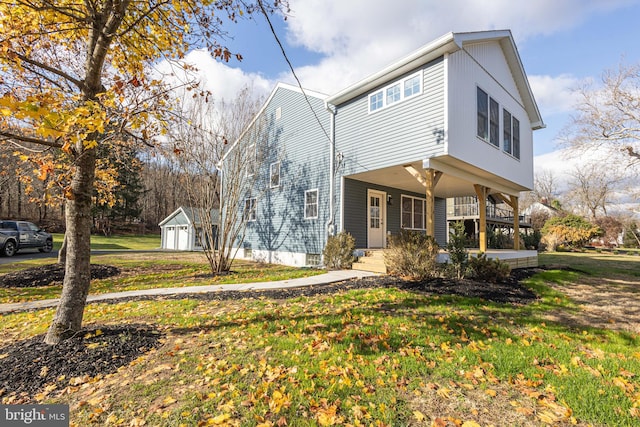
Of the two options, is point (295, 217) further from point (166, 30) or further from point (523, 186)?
point (523, 186)

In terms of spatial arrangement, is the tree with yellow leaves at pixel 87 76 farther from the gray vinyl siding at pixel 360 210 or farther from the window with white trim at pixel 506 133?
the window with white trim at pixel 506 133

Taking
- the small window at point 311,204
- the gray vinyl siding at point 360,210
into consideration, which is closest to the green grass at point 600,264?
the gray vinyl siding at point 360,210

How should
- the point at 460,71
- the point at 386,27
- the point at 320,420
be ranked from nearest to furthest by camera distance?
1. the point at 320,420
2. the point at 386,27
3. the point at 460,71

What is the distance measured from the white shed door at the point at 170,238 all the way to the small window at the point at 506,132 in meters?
23.8

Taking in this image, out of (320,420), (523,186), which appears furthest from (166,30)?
(523,186)

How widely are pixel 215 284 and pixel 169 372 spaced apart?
4.75m

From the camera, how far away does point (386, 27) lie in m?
6.07

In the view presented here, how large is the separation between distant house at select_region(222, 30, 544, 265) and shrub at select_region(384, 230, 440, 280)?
60 cm

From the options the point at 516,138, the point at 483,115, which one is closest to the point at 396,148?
the point at 483,115

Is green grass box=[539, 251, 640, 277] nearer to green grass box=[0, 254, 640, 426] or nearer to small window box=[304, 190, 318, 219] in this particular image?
green grass box=[0, 254, 640, 426]

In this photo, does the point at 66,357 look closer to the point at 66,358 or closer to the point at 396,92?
the point at 66,358

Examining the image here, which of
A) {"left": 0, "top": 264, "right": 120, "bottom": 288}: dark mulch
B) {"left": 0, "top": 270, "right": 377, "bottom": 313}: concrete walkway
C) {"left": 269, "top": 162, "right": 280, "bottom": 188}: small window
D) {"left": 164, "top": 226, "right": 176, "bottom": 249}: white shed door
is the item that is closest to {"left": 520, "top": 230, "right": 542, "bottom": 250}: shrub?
{"left": 269, "top": 162, "right": 280, "bottom": 188}: small window

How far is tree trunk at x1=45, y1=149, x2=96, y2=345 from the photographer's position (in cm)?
340

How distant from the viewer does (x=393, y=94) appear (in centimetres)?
903
